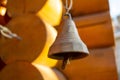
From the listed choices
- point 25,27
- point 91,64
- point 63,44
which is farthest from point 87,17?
point 63,44

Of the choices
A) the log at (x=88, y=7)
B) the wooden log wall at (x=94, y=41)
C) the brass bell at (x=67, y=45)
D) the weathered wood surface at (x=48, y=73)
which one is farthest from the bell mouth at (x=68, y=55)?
the log at (x=88, y=7)

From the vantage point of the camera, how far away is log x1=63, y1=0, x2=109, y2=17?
2.67 meters

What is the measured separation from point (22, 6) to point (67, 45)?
2.51ft

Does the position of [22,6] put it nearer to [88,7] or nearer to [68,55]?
[88,7]

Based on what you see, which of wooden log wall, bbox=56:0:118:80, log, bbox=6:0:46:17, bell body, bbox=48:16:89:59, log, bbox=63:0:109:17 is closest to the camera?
bell body, bbox=48:16:89:59

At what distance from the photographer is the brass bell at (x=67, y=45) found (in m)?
1.77

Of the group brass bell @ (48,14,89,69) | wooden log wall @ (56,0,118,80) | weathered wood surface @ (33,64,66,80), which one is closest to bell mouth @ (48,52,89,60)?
brass bell @ (48,14,89,69)

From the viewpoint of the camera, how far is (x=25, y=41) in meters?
2.24

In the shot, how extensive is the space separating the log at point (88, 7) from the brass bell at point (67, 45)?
0.84 meters

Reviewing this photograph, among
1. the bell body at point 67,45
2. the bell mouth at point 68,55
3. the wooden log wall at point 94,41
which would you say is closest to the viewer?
the bell body at point 67,45

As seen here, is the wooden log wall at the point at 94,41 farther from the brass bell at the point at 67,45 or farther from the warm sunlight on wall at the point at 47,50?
the brass bell at the point at 67,45

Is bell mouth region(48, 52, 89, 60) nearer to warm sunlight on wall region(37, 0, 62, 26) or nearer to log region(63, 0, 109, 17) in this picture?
warm sunlight on wall region(37, 0, 62, 26)

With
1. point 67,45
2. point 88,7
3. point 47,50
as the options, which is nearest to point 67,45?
point 67,45

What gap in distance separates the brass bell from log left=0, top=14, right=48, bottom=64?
0.32 m
